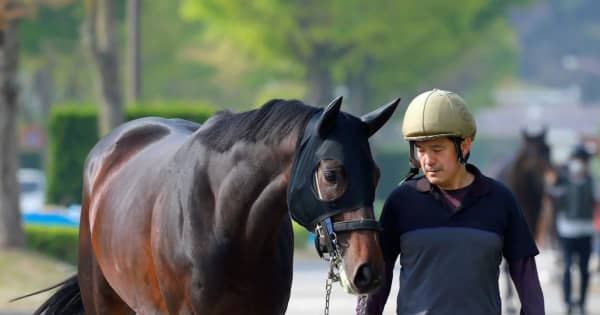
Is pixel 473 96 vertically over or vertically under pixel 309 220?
under

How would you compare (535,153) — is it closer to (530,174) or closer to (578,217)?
(530,174)

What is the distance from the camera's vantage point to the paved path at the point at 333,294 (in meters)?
15.6

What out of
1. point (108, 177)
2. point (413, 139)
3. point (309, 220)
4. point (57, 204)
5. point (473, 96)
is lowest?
Answer: point (473, 96)

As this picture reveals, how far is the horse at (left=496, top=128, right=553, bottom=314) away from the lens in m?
16.3

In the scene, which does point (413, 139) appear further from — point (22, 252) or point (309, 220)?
point (22, 252)

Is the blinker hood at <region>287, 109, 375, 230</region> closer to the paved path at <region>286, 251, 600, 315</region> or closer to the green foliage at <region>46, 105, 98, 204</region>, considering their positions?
the paved path at <region>286, 251, 600, 315</region>

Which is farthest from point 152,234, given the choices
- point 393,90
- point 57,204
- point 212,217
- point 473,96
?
point 473,96

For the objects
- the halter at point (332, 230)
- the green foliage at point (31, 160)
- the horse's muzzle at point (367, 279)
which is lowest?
the green foliage at point (31, 160)

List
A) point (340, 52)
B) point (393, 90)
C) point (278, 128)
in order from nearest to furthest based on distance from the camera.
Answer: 1. point (278, 128)
2. point (340, 52)
3. point (393, 90)

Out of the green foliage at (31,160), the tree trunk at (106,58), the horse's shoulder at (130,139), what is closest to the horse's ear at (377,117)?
the horse's shoulder at (130,139)

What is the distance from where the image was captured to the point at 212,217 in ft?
20.9

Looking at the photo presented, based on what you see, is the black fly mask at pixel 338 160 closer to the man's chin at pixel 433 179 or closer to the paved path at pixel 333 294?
the man's chin at pixel 433 179

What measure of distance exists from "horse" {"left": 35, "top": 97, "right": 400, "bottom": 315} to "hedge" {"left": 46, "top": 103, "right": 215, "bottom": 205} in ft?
50.8

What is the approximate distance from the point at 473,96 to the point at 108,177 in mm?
49319
